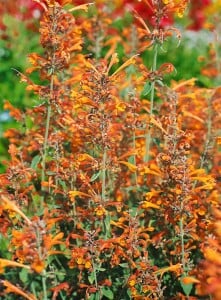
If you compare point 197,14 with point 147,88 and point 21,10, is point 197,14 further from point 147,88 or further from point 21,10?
point 147,88

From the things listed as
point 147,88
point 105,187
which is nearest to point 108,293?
point 105,187

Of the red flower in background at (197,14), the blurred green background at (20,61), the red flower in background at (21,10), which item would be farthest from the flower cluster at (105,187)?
the red flower in background at (197,14)

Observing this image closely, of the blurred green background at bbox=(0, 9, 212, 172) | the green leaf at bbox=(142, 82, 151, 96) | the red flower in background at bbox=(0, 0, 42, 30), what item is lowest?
the blurred green background at bbox=(0, 9, 212, 172)

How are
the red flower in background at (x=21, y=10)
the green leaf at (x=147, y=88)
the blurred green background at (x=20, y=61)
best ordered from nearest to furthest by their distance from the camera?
the green leaf at (x=147, y=88)
the blurred green background at (x=20, y=61)
the red flower in background at (x=21, y=10)

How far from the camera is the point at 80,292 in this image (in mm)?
4090

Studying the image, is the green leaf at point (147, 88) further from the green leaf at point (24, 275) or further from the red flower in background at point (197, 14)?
the red flower in background at point (197, 14)

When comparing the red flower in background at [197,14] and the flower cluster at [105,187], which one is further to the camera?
the red flower in background at [197,14]

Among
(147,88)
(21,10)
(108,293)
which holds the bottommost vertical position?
(108,293)

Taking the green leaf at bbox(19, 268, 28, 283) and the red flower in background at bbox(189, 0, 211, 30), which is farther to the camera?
the red flower in background at bbox(189, 0, 211, 30)

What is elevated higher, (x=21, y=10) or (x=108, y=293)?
(x=21, y=10)

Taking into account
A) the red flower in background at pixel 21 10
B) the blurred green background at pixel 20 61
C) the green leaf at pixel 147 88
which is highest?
the green leaf at pixel 147 88

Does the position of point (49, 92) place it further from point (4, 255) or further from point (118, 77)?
point (4, 255)

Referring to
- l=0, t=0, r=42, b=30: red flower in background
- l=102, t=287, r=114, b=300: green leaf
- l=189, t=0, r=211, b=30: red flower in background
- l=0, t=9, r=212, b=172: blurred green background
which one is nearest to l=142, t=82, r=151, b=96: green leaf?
l=102, t=287, r=114, b=300: green leaf

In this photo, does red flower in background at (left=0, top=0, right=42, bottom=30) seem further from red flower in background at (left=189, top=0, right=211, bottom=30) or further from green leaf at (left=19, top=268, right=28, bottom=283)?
green leaf at (left=19, top=268, right=28, bottom=283)
